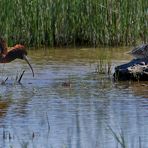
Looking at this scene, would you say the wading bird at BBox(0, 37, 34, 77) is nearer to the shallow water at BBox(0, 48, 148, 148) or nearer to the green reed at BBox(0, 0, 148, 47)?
the shallow water at BBox(0, 48, 148, 148)

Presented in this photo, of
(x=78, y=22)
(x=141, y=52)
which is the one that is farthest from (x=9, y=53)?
Result: (x=78, y=22)

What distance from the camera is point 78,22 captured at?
13227mm

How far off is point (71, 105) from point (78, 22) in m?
5.32

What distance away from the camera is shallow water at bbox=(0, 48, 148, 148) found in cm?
642

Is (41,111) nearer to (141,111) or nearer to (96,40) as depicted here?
(141,111)

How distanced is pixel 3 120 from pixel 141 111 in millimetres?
1316

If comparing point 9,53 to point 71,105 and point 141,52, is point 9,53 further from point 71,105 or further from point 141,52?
point 71,105

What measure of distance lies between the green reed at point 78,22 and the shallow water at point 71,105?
1.16m

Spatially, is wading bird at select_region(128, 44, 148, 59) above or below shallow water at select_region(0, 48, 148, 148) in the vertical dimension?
above

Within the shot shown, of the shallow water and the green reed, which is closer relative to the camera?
the shallow water

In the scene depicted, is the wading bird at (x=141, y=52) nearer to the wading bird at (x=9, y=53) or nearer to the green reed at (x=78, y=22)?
the wading bird at (x=9, y=53)

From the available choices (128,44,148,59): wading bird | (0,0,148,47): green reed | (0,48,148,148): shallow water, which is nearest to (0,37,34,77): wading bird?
(0,48,148,148): shallow water

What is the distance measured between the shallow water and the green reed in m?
1.16

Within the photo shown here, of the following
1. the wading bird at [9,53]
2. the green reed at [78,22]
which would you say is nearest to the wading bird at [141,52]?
the wading bird at [9,53]
